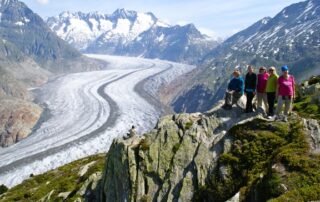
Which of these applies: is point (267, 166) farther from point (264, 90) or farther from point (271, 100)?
point (264, 90)

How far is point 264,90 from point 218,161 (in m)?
6.93

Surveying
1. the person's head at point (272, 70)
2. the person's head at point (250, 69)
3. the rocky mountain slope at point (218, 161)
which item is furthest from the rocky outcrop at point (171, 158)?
the person's head at point (272, 70)

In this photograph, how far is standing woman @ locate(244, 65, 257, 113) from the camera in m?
26.1

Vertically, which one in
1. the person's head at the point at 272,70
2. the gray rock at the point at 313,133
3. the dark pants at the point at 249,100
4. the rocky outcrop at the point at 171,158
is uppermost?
the person's head at the point at 272,70

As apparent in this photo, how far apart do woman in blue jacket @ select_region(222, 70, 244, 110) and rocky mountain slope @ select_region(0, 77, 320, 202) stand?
0.60 meters

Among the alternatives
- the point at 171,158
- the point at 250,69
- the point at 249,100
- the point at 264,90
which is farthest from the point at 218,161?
the point at 250,69

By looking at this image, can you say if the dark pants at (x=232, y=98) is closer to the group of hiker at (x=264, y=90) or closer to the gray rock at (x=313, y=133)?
the group of hiker at (x=264, y=90)

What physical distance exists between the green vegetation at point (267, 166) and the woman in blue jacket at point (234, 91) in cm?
429

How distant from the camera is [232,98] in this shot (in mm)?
27125

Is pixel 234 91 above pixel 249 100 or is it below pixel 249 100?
above

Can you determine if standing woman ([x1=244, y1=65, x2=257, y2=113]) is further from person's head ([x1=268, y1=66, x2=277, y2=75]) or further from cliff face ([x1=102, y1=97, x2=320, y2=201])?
person's head ([x1=268, y1=66, x2=277, y2=75])

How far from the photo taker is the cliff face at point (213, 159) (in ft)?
56.8

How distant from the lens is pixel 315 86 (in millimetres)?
40750

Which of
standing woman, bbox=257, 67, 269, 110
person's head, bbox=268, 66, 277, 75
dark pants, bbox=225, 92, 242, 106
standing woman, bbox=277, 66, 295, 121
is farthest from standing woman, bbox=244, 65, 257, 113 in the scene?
standing woman, bbox=277, 66, 295, 121
